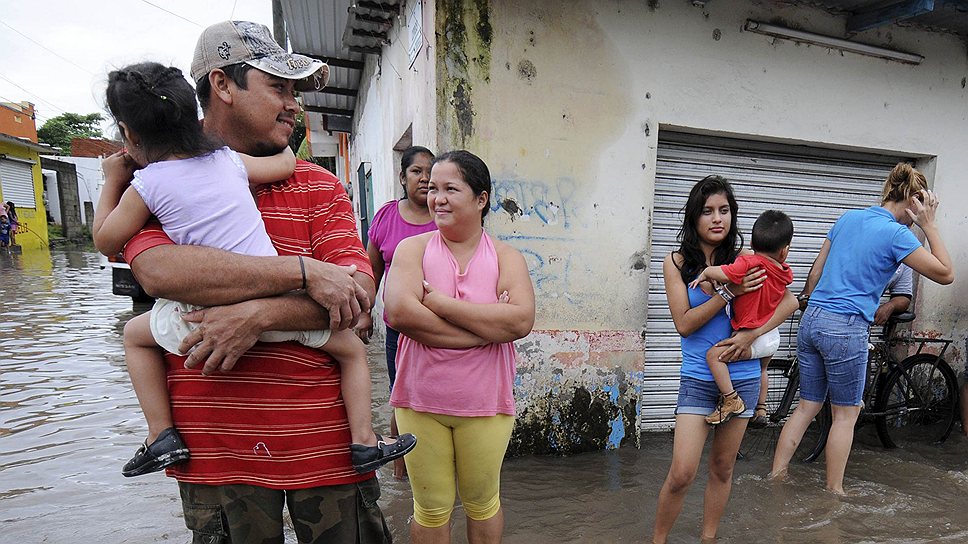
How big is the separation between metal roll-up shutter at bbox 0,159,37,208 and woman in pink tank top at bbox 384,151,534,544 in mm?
25403

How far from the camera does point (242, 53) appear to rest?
1.38m

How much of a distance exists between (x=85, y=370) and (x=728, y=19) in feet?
22.6

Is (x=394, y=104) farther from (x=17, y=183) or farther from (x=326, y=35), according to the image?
(x=17, y=183)

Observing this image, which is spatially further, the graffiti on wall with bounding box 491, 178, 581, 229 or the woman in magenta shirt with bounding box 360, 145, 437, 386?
the graffiti on wall with bounding box 491, 178, 581, 229

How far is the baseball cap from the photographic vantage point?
1.38 metres

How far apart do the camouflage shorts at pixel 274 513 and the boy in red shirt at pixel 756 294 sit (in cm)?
165

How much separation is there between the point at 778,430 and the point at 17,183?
27279mm

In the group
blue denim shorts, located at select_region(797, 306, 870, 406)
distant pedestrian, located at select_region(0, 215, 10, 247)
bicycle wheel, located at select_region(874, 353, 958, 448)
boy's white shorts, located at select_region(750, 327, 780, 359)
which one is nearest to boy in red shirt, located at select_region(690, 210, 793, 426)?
boy's white shorts, located at select_region(750, 327, 780, 359)

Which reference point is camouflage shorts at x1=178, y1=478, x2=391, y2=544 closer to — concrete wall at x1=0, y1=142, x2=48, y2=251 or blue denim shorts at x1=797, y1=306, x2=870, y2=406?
blue denim shorts at x1=797, y1=306, x2=870, y2=406

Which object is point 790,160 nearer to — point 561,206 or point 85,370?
point 561,206

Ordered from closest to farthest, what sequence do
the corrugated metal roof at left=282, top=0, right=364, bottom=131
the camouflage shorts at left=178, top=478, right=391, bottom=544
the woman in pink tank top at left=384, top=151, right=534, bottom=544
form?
the camouflage shorts at left=178, top=478, right=391, bottom=544
the woman in pink tank top at left=384, top=151, right=534, bottom=544
the corrugated metal roof at left=282, top=0, right=364, bottom=131

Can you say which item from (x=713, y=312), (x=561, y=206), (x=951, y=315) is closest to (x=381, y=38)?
(x=561, y=206)

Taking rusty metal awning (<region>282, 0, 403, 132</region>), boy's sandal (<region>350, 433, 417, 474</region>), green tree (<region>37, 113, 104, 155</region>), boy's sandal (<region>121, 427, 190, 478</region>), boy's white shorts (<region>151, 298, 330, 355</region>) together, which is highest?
green tree (<region>37, 113, 104, 155</region>)

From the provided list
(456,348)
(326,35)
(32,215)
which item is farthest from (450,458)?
(32,215)
